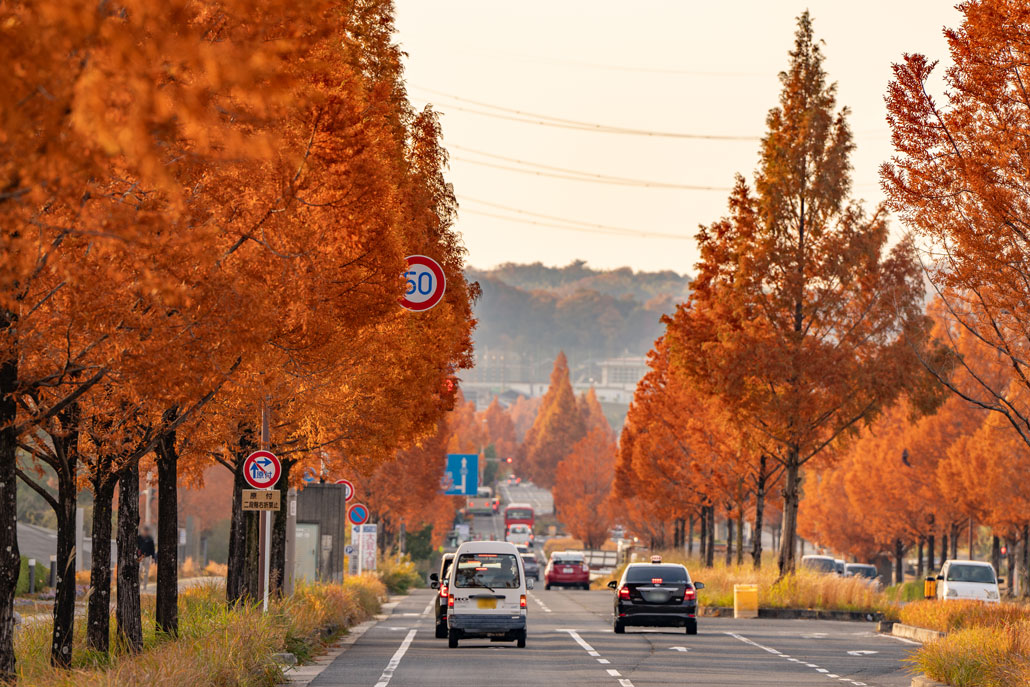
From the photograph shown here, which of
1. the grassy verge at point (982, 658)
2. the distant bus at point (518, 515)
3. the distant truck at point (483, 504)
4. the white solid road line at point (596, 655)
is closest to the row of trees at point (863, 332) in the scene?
the grassy verge at point (982, 658)

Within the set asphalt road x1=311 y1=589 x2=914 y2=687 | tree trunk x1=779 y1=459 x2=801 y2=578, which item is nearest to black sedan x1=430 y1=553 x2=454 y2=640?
asphalt road x1=311 y1=589 x2=914 y2=687

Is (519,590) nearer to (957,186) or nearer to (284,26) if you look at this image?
(957,186)

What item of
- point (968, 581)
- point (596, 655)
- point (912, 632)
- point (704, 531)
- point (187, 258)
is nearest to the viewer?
point (187, 258)

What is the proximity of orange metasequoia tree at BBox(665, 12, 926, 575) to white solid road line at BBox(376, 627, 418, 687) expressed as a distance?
41.9ft

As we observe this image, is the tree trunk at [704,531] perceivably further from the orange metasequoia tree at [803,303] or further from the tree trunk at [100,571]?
the tree trunk at [100,571]


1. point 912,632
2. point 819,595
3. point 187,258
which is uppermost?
point 187,258

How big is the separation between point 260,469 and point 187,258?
11.5m

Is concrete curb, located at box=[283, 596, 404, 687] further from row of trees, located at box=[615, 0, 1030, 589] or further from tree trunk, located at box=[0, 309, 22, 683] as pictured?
row of trees, located at box=[615, 0, 1030, 589]

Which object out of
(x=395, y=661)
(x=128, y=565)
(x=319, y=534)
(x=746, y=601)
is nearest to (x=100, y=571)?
(x=128, y=565)

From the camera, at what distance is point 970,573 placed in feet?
124

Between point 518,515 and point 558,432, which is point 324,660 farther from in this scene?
point 558,432

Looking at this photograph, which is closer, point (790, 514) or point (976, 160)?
point (976, 160)

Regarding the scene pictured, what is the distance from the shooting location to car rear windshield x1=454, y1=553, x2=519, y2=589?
81.0 feet

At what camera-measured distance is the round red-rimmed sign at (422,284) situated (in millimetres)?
27531
